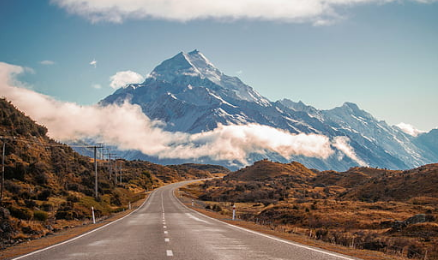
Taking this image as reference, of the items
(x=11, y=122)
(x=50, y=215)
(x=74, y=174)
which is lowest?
(x=50, y=215)

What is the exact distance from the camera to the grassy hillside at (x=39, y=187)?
34062 millimetres

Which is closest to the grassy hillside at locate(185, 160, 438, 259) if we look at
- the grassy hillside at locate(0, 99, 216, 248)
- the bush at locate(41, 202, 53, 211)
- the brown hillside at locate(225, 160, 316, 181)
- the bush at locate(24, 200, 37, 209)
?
the grassy hillside at locate(0, 99, 216, 248)

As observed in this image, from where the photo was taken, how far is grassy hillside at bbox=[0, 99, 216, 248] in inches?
1341

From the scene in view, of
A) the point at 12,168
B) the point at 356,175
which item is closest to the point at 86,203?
the point at 12,168

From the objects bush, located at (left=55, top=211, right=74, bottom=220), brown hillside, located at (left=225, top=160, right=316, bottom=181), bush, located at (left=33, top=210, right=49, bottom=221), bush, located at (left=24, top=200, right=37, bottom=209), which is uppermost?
brown hillside, located at (left=225, top=160, right=316, bottom=181)

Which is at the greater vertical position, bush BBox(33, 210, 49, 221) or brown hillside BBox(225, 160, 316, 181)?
brown hillside BBox(225, 160, 316, 181)

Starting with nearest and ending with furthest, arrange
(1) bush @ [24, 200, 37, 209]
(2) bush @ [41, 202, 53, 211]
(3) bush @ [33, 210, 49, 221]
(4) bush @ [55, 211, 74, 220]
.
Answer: (3) bush @ [33, 210, 49, 221]
(1) bush @ [24, 200, 37, 209]
(4) bush @ [55, 211, 74, 220]
(2) bush @ [41, 202, 53, 211]

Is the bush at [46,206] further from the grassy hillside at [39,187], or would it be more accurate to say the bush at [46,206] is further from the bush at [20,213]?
the bush at [20,213]

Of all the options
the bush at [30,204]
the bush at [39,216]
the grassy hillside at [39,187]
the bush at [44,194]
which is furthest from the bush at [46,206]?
the bush at [39,216]

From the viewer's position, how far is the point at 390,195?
190ft

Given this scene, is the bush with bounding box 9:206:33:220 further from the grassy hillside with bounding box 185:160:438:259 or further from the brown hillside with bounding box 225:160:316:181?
the brown hillside with bounding box 225:160:316:181

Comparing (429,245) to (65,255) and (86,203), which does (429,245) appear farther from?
(86,203)

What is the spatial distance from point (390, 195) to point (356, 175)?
5186 cm

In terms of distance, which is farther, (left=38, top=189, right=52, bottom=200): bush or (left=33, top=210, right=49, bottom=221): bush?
(left=38, top=189, right=52, bottom=200): bush
